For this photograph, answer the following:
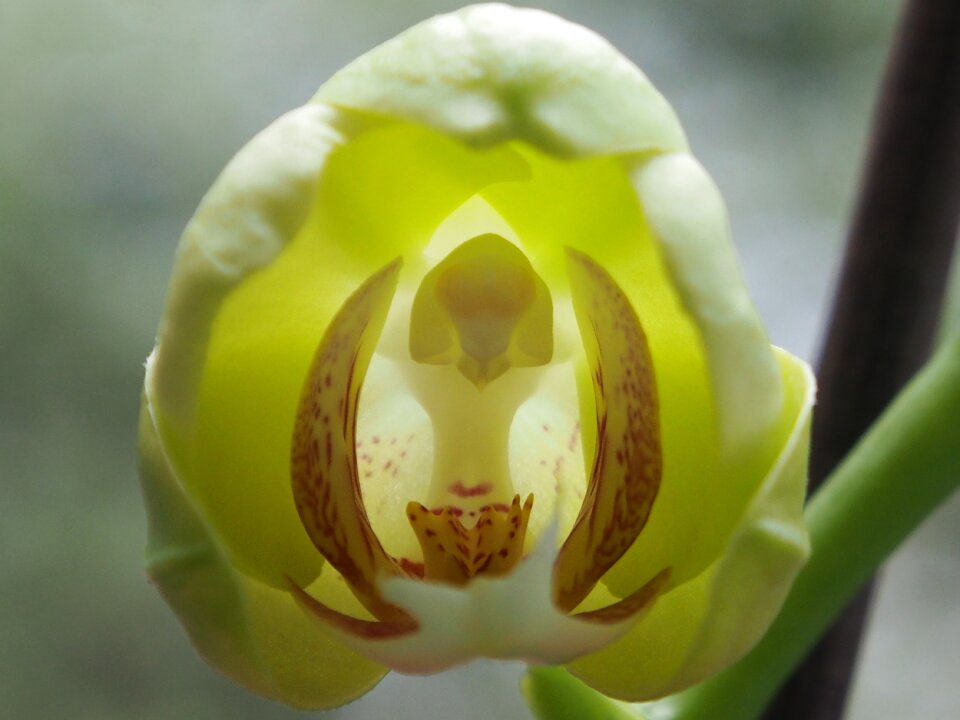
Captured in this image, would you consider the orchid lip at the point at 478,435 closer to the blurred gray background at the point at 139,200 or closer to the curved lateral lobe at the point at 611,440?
the curved lateral lobe at the point at 611,440

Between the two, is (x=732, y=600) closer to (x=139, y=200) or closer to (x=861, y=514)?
(x=861, y=514)

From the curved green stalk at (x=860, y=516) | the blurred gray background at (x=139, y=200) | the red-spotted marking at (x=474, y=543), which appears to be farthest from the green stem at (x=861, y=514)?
the blurred gray background at (x=139, y=200)

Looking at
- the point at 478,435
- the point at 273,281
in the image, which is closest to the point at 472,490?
the point at 478,435

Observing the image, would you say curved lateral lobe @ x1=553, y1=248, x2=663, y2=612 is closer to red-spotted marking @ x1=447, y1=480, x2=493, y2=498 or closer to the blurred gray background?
red-spotted marking @ x1=447, y1=480, x2=493, y2=498

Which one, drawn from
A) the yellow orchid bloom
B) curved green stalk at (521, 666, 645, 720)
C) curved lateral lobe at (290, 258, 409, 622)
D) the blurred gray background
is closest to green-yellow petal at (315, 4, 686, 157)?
the yellow orchid bloom

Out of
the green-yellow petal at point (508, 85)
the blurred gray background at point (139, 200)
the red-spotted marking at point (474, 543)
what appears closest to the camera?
the green-yellow petal at point (508, 85)

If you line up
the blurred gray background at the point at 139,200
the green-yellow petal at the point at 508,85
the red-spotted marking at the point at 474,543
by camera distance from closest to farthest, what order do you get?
the green-yellow petal at the point at 508,85
the red-spotted marking at the point at 474,543
the blurred gray background at the point at 139,200

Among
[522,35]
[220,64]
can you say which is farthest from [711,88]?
[522,35]
